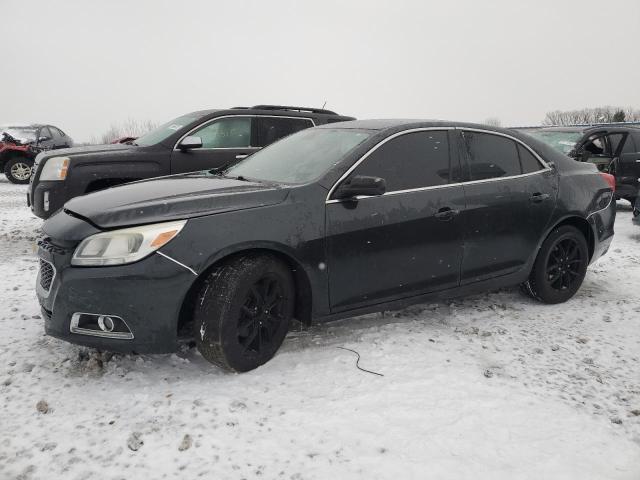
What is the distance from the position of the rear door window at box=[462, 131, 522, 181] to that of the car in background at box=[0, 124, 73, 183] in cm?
1404

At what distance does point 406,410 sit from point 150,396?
139 cm

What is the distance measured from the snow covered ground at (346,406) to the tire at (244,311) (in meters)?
0.15

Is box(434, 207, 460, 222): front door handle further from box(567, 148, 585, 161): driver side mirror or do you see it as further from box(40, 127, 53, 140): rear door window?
box(40, 127, 53, 140): rear door window

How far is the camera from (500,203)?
4.16 m

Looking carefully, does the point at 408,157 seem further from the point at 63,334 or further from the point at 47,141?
the point at 47,141

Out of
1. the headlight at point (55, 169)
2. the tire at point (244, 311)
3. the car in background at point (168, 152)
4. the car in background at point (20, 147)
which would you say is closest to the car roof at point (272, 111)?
the car in background at point (168, 152)

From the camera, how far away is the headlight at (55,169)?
20.0 feet

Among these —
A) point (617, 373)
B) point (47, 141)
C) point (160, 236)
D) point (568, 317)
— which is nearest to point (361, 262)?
point (160, 236)

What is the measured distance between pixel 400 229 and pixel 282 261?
88 cm

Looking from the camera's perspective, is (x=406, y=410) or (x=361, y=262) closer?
(x=406, y=410)

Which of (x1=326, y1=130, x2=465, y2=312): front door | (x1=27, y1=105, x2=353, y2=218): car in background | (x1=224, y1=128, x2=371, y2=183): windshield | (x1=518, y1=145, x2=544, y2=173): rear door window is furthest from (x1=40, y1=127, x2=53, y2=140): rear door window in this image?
(x1=518, y1=145, x2=544, y2=173): rear door window

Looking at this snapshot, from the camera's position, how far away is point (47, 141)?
50.5 ft

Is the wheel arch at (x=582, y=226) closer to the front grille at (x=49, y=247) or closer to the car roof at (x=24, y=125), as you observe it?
the front grille at (x=49, y=247)

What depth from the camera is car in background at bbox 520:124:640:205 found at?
10.0 m
